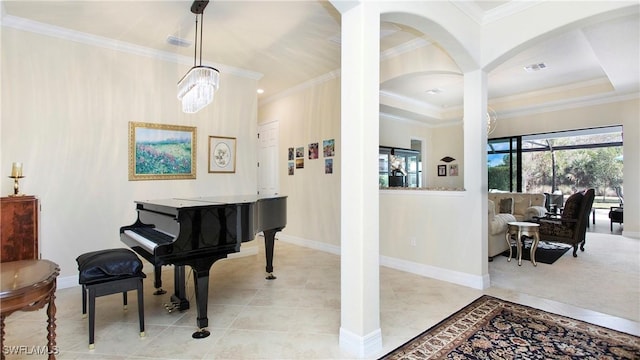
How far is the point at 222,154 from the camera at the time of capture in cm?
476

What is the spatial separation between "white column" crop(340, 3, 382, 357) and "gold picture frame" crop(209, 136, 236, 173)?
2.94 meters

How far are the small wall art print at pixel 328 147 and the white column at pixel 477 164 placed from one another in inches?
84.6

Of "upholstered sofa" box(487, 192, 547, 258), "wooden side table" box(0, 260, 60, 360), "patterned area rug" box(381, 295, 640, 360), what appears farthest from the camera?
"upholstered sofa" box(487, 192, 547, 258)

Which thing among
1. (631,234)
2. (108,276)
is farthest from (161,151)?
(631,234)

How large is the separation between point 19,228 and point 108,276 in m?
1.46

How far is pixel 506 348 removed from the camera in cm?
221

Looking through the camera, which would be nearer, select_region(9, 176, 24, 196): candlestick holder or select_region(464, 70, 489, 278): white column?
select_region(9, 176, 24, 196): candlestick holder

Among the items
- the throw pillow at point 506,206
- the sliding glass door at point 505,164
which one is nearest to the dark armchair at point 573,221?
the throw pillow at point 506,206


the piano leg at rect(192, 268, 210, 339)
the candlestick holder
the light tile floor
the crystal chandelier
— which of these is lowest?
the light tile floor

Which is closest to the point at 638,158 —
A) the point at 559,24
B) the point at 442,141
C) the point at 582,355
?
the point at 442,141

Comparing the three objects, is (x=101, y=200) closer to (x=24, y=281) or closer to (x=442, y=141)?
(x=24, y=281)

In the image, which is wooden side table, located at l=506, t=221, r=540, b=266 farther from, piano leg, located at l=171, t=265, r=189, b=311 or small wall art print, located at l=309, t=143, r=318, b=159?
piano leg, located at l=171, t=265, r=189, b=311

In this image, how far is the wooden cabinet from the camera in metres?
2.88

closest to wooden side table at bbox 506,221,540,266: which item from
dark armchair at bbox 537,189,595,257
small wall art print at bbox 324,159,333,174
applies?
dark armchair at bbox 537,189,595,257
